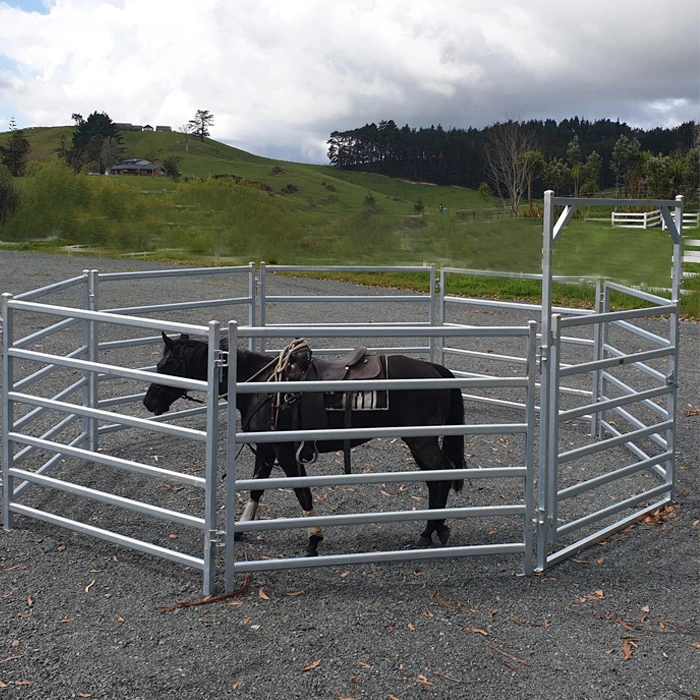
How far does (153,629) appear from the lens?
13.4 ft

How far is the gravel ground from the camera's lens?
3613mm

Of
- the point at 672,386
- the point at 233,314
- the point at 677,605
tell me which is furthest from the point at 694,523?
the point at 233,314

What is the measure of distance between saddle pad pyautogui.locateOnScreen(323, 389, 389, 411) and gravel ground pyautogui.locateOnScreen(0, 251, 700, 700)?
95cm

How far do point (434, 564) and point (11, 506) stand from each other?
289cm

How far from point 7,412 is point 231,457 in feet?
6.43

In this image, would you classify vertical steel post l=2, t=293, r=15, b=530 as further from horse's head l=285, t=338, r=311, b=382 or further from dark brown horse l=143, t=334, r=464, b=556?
horse's head l=285, t=338, r=311, b=382

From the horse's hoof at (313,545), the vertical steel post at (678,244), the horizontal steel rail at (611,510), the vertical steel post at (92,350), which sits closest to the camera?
the horse's hoof at (313,545)

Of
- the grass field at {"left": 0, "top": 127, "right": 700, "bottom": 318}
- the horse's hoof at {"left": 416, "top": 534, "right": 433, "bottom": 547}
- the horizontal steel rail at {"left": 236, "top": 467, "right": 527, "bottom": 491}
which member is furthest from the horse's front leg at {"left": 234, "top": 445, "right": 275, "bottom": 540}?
the grass field at {"left": 0, "top": 127, "right": 700, "bottom": 318}

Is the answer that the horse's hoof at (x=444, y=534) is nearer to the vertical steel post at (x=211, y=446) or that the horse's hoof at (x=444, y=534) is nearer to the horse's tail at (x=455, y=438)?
the horse's tail at (x=455, y=438)

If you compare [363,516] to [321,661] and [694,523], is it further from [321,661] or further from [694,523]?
[694,523]

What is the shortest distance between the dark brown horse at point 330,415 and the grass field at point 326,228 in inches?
442

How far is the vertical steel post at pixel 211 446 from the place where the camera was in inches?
169

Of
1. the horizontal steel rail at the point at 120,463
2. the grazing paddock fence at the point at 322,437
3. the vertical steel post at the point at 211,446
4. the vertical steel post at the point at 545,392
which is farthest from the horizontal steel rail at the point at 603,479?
Answer: the horizontal steel rail at the point at 120,463

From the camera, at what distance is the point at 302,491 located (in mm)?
4867
